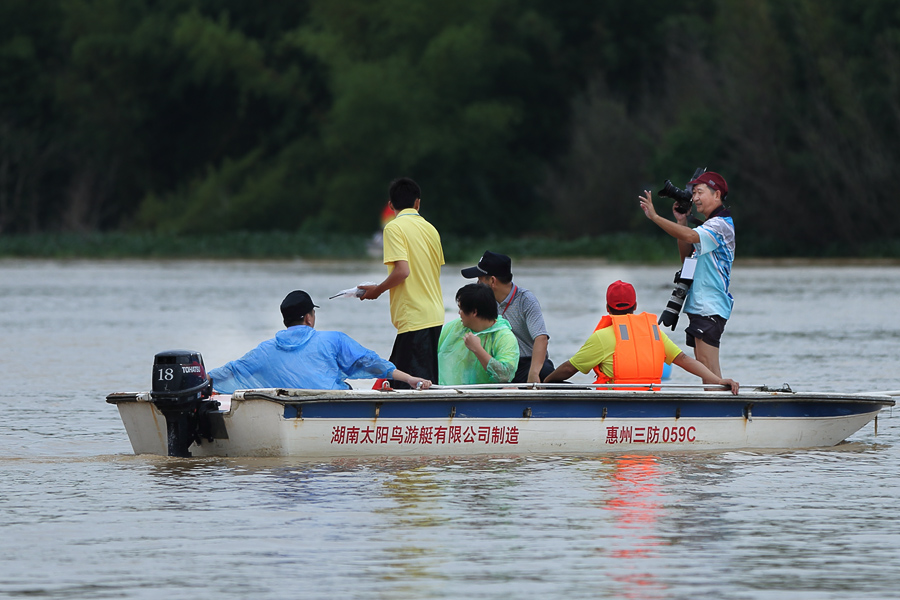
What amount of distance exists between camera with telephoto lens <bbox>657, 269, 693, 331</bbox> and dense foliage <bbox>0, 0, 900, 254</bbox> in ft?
118

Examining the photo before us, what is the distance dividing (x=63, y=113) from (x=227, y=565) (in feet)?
199

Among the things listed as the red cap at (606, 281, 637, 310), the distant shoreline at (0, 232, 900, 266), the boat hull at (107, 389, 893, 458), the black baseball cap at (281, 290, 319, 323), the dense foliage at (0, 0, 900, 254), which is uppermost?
the dense foliage at (0, 0, 900, 254)

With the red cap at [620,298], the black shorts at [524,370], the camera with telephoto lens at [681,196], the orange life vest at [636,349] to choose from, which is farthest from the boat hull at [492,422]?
the camera with telephoto lens at [681,196]

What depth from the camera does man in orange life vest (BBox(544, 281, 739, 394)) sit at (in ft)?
30.3

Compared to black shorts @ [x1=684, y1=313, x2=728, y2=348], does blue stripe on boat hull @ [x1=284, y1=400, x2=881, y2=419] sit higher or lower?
lower

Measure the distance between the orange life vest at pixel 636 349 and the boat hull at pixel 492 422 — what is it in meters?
0.22

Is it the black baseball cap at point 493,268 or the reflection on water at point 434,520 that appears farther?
the black baseball cap at point 493,268

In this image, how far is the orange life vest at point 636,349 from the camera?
926cm

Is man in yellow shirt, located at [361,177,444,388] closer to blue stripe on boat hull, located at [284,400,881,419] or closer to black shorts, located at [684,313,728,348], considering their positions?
blue stripe on boat hull, located at [284,400,881,419]

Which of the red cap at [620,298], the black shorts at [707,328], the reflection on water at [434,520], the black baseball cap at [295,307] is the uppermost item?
the red cap at [620,298]

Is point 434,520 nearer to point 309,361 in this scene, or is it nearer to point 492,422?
point 492,422

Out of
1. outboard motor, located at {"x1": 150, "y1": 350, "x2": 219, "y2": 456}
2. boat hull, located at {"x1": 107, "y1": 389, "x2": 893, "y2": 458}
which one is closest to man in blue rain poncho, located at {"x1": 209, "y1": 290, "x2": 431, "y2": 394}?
boat hull, located at {"x1": 107, "y1": 389, "x2": 893, "y2": 458}

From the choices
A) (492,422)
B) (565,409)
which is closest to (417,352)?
(492,422)

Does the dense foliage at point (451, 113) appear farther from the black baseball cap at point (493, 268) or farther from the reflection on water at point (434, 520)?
the black baseball cap at point (493, 268)
